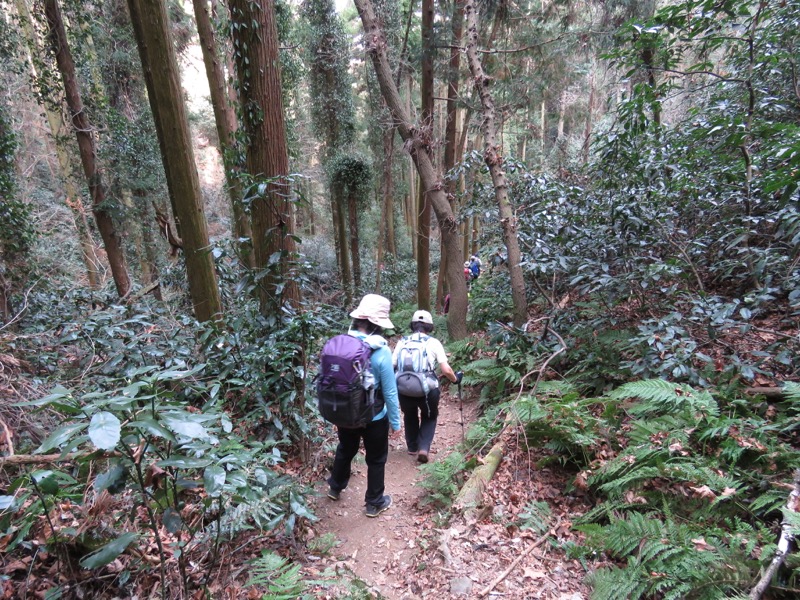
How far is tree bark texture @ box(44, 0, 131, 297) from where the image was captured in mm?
7555

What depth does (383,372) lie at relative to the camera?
3.31m

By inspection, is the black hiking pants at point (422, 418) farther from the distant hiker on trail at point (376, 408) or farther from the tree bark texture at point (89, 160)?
the tree bark texture at point (89, 160)

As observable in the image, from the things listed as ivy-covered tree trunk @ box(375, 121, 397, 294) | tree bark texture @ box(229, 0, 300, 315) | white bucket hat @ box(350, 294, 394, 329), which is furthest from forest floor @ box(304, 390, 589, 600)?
ivy-covered tree trunk @ box(375, 121, 397, 294)

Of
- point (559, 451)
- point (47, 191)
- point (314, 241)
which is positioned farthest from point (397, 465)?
point (47, 191)

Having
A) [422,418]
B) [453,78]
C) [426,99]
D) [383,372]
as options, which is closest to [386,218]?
[453,78]

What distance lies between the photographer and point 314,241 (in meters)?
21.5

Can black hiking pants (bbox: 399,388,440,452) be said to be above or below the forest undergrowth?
below

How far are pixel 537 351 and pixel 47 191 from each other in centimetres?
2329

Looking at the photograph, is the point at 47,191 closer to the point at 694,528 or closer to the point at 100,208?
the point at 100,208

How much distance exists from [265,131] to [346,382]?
3.02 meters

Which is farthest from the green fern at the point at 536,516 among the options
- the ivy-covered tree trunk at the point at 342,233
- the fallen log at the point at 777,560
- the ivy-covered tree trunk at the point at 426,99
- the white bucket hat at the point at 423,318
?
the ivy-covered tree trunk at the point at 342,233

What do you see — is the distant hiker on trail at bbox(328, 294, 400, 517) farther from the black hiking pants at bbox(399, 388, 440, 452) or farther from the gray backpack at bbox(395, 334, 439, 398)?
the black hiking pants at bbox(399, 388, 440, 452)

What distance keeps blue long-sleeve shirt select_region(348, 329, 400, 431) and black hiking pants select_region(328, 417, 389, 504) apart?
93mm

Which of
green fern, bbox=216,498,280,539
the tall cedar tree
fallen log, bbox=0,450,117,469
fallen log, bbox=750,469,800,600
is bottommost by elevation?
green fern, bbox=216,498,280,539
